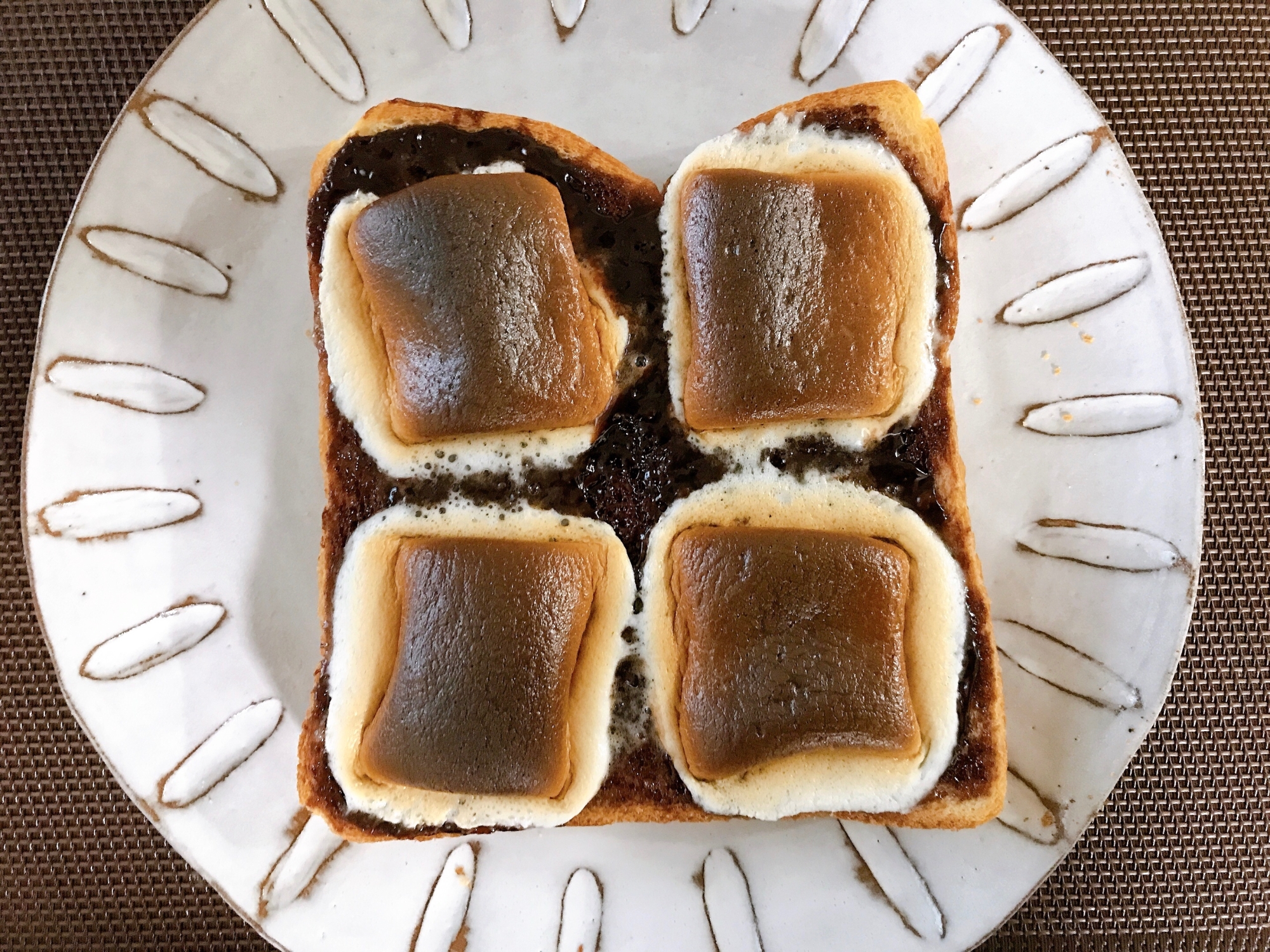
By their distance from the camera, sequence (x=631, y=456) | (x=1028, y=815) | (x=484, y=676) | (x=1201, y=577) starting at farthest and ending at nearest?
(x=1201, y=577)
(x=1028, y=815)
(x=631, y=456)
(x=484, y=676)

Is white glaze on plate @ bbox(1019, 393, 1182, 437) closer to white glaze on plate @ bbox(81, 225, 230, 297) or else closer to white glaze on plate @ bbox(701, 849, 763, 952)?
white glaze on plate @ bbox(701, 849, 763, 952)

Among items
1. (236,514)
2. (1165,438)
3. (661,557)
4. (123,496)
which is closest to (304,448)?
(236,514)

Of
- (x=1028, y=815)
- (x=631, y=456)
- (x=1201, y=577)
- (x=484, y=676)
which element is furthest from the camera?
(x=1201, y=577)

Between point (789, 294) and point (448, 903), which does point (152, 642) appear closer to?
point (448, 903)

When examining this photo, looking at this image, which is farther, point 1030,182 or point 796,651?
point 1030,182

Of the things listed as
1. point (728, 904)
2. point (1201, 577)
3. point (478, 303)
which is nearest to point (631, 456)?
point (478, 303)

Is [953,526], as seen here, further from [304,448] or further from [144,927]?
[144,927]

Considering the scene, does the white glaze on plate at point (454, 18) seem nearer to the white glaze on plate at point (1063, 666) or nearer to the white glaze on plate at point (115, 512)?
the white glaze on plate at point (115, 512)
